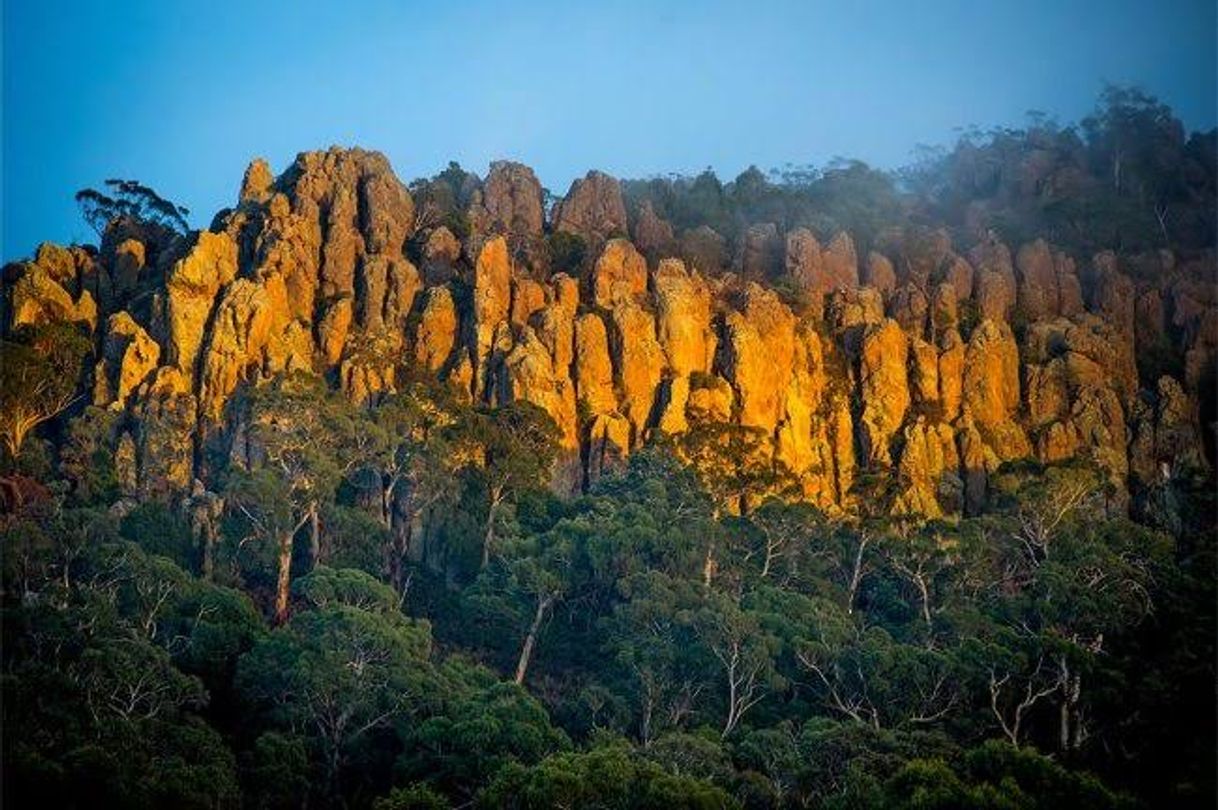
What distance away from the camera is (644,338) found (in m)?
67.3

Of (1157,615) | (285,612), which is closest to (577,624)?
(285,612)

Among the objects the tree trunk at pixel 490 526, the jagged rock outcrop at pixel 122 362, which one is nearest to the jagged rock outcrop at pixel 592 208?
the tree trunk at pixel 490 526

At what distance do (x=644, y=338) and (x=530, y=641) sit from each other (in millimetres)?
22202

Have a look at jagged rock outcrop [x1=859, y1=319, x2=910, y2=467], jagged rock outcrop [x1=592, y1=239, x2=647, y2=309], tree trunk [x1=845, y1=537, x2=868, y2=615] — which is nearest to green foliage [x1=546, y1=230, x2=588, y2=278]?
jagged rock outcrop [x1=592, y1=239, x2=647, y2=309]

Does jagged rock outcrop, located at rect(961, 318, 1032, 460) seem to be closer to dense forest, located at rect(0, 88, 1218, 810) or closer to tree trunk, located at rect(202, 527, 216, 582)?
dense forest, located at rect(0, 88, 1218, 810)

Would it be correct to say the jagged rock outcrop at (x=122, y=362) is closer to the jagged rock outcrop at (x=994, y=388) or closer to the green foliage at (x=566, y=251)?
the green foliage at (x=566, y=251)

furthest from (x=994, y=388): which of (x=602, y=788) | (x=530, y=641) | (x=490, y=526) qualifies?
(x=602, y=788)

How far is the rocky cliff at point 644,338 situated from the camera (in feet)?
203

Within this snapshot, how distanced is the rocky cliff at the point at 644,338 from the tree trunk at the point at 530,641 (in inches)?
490

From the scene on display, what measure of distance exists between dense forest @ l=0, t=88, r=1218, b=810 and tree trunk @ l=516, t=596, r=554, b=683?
0.41 meters

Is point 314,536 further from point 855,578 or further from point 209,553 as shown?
point 855,578

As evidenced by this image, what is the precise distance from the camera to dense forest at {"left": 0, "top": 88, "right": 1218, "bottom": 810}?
113 feet

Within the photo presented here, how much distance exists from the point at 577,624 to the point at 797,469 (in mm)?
16316

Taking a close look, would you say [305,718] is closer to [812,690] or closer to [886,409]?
[812,690]
